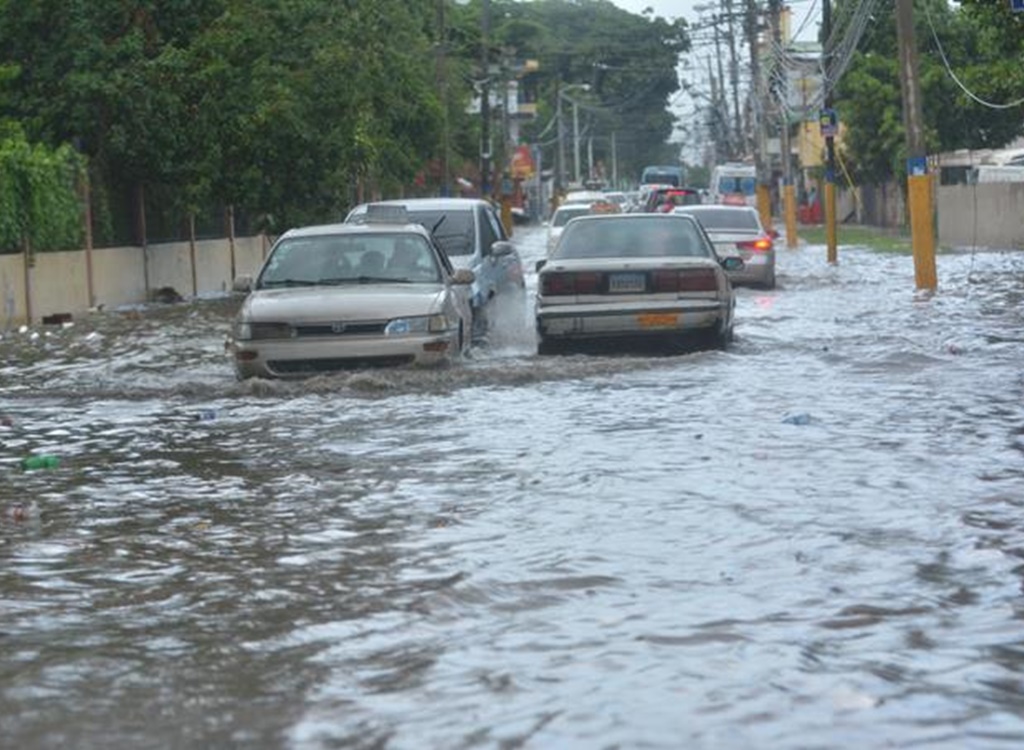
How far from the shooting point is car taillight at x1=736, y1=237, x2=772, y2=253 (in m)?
33.5

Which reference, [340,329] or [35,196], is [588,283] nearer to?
[340,329]

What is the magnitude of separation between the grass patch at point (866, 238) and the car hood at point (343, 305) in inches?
1260

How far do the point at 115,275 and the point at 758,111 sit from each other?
5166 centimetres

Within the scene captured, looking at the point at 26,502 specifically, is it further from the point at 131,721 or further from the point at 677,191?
the point at 677,191

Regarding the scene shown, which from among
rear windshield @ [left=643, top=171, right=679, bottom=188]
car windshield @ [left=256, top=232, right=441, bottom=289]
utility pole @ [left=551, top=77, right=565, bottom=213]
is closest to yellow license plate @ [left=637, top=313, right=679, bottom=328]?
car windshield @ [left=256, top=232, right=441, bottom=289]

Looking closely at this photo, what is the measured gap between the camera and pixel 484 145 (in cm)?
7344

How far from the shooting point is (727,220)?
3494 centimetres

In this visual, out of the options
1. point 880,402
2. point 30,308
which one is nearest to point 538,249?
point 30,308

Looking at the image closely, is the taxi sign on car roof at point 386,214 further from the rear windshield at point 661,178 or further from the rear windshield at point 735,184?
the rear windshield at point 661,178

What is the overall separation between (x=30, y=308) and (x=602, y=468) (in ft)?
66.4

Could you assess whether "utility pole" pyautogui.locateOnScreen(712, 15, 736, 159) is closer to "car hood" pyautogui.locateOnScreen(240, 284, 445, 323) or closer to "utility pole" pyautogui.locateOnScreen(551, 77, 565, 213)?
"utility pole" pyautogui.locateOnScreen(551, 77, 565, 213)

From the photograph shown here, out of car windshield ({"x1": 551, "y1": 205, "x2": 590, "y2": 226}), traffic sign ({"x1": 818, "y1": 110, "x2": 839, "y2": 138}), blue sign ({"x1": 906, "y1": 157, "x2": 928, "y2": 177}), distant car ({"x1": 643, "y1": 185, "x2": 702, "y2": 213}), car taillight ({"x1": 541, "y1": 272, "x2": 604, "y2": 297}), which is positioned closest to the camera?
car taillight ({"x1": 541, "y1": 272, "x2": 604, "y2": 297})

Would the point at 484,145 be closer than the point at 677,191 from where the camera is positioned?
No

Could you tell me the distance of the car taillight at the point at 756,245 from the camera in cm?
3353
